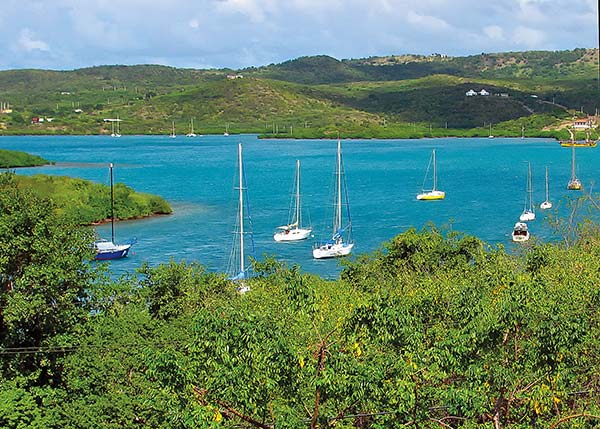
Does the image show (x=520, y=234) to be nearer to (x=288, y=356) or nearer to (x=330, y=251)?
(x=330, y=251)

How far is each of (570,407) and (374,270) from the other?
14.2m

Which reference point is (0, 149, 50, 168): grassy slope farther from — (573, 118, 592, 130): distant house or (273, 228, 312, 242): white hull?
(573, 118, 592, 130): distant house

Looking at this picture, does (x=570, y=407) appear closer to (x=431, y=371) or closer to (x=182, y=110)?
(x=431, y=371)

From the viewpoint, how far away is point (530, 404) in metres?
9.91

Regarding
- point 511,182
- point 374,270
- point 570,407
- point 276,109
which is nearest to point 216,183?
point 511,182

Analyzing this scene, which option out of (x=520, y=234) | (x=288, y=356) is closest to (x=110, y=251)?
(x=520, y=234)

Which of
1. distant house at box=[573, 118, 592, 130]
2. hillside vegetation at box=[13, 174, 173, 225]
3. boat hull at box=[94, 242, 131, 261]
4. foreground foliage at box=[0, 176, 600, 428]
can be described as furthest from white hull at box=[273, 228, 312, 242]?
distant house at box=[573, 118, 592, 130]

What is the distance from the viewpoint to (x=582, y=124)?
13675 centimetres

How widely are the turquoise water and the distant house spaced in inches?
231

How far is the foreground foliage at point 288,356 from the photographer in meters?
9.27

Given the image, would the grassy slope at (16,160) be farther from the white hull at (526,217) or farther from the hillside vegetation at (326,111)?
the hillside vegetation at (326,111)

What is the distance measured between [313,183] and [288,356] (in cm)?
6635

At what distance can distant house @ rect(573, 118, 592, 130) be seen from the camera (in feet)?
443

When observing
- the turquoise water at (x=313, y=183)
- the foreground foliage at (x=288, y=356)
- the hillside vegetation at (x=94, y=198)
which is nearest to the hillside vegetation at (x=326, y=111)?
the turquoise water at (x=313, y=183)
